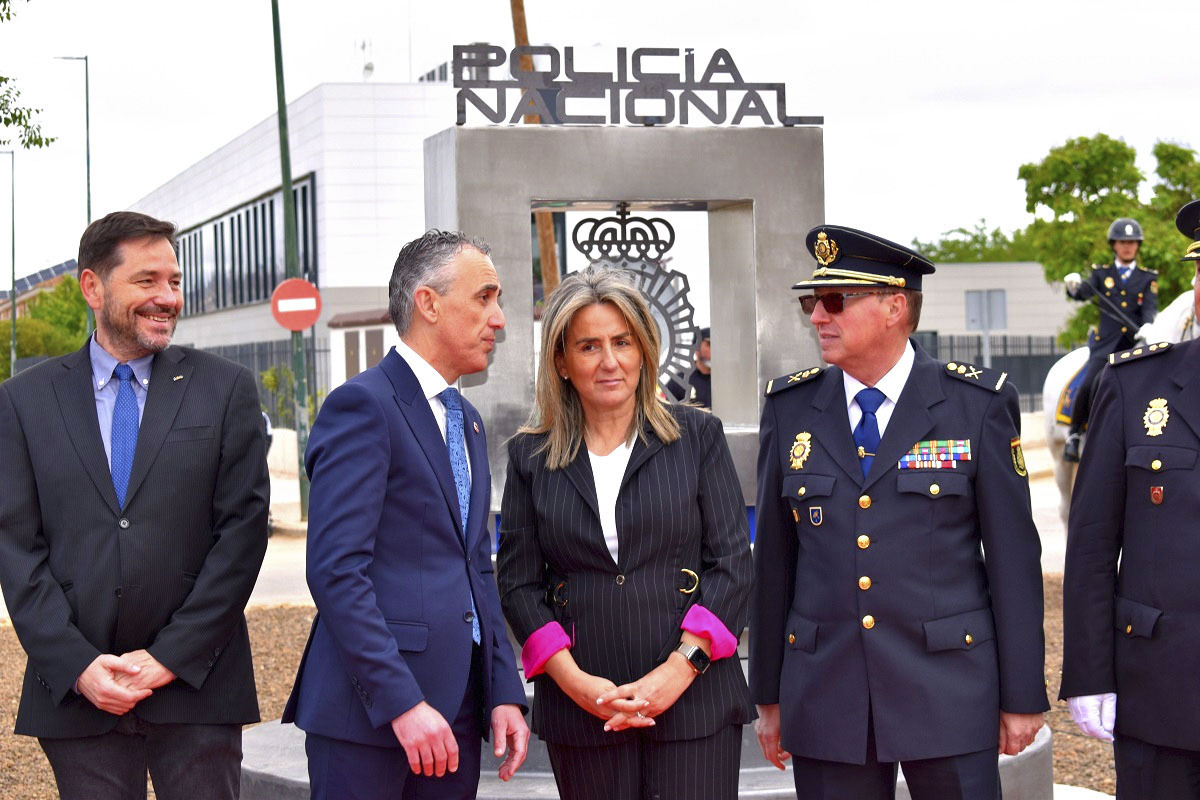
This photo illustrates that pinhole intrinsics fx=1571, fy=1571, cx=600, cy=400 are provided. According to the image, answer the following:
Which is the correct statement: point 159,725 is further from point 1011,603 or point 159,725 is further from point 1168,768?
point 1168,768

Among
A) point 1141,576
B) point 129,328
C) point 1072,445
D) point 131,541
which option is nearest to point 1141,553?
point 1141,576

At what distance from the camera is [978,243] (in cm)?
8969

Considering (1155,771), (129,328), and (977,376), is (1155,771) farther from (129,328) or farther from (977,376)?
(129,328)

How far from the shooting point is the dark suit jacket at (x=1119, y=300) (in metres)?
13.6

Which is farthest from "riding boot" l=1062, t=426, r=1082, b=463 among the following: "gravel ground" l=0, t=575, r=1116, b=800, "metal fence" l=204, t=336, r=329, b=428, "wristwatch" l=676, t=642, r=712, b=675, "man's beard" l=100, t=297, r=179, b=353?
"metal fence" l=204, t=336, r=329, b=428

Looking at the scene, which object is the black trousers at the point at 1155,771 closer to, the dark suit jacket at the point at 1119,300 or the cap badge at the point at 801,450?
the cap badge at the point at 801,450

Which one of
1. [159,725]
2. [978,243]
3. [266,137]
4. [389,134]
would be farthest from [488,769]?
[978,243]

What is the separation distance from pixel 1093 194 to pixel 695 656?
106ft

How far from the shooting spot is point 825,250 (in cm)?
404

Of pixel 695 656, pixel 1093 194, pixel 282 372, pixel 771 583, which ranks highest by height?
pixel 1093 194

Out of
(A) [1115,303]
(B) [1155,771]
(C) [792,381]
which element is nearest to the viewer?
(B) [1155,771]

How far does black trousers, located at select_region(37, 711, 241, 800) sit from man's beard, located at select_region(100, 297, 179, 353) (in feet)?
3.04

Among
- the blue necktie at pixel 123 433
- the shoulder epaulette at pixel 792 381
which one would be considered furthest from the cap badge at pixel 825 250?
the blue necktie at pixel 123 433

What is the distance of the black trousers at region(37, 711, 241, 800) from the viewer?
3.86 meters
